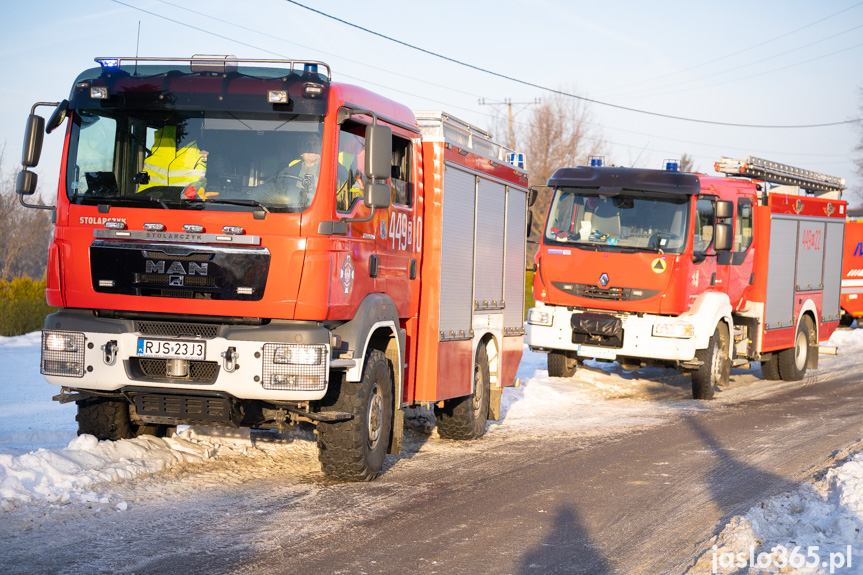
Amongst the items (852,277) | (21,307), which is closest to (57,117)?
(21,307)

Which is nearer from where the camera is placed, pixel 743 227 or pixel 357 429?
pixel 357 429

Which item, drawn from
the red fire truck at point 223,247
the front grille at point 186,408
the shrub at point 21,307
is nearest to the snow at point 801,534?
the red fire truck at point 223,247

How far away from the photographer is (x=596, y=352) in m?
14.7

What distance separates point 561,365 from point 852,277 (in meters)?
9.68

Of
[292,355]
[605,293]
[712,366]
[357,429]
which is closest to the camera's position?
[292,355]

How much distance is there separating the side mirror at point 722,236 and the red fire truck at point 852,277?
8.67 meters

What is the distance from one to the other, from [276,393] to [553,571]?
96.6 inches

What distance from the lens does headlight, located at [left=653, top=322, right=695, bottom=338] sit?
553 inches

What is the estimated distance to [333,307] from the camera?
7.32 meters

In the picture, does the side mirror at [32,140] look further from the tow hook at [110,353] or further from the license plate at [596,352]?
the license plate at [596,352]

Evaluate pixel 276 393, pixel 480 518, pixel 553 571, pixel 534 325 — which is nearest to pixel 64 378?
pixel 276 393

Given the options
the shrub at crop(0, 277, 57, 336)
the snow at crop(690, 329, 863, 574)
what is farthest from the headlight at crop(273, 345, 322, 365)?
the shrub at crop(0, 277, 57, 336)

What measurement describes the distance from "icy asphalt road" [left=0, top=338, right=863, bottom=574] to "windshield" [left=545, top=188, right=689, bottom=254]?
10.6ft

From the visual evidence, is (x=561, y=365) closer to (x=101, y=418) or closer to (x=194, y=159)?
→ (x=101, y=418)
